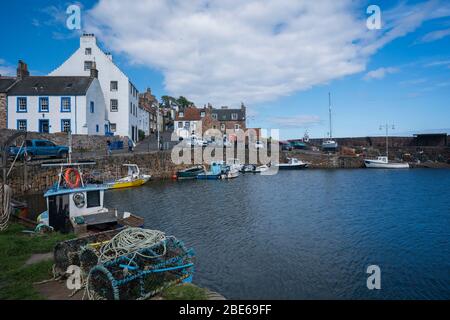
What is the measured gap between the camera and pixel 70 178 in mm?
16109

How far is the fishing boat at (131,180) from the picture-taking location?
38.4m

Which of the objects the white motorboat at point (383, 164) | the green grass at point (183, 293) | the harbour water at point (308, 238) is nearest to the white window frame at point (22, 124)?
the harbour water at point (308, 238)

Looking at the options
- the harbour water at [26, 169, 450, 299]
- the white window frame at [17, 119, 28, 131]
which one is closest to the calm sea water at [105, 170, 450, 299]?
the harbour water at [26, 169, 450, 299]

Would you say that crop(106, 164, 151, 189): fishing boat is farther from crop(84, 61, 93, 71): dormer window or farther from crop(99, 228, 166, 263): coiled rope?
crop(99, 228, 166, 263): coiled rope

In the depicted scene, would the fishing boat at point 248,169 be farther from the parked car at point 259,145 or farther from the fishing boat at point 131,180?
the fishing boat at point 131,180

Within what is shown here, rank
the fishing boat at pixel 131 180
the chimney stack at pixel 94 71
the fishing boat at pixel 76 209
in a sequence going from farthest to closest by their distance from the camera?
1. the chimney stack at pixel 94 71
2. the fishing boat at pixel 131 180
3. the fishing boat at pixel 76 209

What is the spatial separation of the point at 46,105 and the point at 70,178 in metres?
32.6

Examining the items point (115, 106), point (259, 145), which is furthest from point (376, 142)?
point (115, 106)

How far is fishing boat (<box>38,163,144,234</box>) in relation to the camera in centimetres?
1443

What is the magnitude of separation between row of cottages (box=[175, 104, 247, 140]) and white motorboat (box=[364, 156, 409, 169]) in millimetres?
31972

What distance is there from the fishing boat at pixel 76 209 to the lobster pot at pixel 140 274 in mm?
6326
